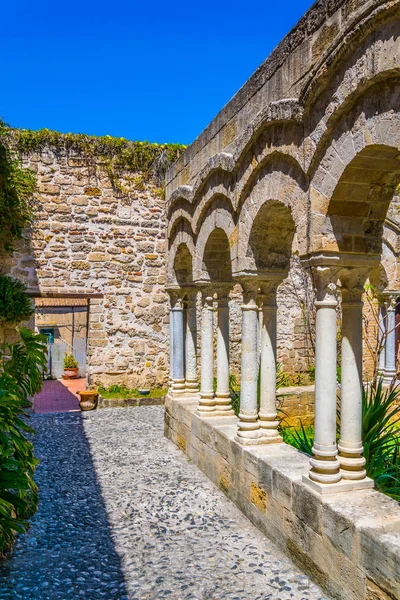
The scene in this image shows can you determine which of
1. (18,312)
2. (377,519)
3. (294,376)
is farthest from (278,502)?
→ (294,376)

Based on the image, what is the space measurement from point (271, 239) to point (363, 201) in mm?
1449

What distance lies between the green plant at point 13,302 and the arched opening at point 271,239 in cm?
533

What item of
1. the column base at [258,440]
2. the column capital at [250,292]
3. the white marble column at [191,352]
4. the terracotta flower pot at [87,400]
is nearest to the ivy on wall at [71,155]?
the terracotta flower pot at [87,400]

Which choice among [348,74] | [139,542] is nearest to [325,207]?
[348,74]

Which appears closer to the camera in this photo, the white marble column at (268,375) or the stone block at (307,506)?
the stone block at (307,506)

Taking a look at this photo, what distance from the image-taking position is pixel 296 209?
3709 mm

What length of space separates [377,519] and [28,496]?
2610 mm

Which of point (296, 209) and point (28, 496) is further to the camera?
point (28, 496)

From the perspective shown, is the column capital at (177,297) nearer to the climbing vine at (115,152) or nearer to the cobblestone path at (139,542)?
the cobblestone path at (139,542)

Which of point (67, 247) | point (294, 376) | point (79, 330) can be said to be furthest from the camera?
point (79, 330)

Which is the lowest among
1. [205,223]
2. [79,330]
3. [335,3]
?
[79,330]

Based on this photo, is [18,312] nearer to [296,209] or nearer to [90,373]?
A: [90,373]

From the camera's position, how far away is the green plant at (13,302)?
863cm

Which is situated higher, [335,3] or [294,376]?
[335,3]
